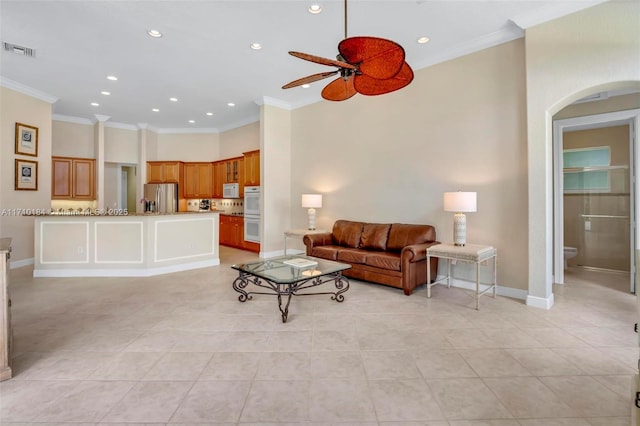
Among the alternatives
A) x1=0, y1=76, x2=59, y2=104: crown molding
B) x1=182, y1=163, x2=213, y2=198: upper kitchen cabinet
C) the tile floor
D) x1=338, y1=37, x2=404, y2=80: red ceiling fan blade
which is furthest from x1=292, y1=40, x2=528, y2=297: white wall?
x1=0, y1=76, x2=59, y2=104: crown molding

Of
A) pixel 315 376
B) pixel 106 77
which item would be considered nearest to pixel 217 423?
pixel 315 376

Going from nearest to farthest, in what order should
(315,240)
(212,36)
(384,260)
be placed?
(212,36)
(384,260)
(315,240)

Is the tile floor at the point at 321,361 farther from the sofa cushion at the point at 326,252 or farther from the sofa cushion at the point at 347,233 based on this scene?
the sofa cushion at the point at 347,233

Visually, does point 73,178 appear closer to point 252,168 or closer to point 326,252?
point 252,168

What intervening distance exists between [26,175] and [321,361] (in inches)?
259

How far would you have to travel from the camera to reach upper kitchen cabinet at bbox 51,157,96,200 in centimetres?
723

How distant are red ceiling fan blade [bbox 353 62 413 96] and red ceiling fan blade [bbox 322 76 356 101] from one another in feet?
0.36

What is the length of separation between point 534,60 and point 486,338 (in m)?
3.07

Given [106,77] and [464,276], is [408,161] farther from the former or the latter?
[106,77]

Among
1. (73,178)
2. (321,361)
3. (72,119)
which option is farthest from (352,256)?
(72,119)

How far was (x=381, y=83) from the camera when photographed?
253 cm

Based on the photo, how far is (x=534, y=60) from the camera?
137 inches

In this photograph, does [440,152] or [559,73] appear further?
[440,152]

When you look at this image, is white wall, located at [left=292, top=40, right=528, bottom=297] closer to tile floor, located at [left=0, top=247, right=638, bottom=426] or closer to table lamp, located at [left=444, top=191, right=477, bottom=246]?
table lamp, located at [left=444, top=191, right=477, bottom=246]
